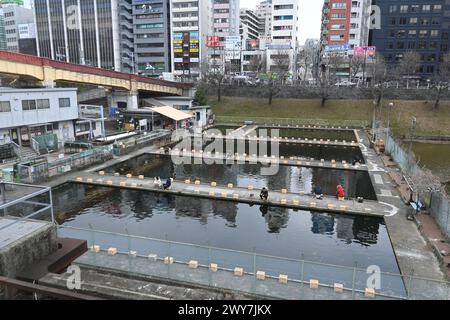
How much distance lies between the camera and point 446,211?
19094mm

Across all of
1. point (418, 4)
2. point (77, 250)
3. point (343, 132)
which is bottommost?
point (343, 132)

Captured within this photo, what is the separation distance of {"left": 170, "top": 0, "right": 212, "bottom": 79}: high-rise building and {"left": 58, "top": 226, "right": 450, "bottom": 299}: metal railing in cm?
9200

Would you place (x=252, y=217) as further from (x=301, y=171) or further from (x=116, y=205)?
(x=301, y=171)

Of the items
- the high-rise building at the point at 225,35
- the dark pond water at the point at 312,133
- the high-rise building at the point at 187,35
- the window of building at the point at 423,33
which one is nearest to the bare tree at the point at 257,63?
the high-rise building at the point at 225,35

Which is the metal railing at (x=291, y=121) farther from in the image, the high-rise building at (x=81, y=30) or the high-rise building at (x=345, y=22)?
the high-rise building at (x=81, y=30)

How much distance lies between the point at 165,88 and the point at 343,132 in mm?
32821

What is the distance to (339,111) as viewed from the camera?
224 feet

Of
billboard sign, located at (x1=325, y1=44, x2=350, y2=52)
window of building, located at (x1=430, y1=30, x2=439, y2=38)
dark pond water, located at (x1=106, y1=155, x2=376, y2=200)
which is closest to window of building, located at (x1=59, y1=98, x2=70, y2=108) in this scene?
dark pond water, located at (x1=106, y1=155, x2=376, y2=200)

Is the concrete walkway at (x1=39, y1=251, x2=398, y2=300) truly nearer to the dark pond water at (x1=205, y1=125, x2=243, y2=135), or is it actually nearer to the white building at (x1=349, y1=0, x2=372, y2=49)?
the dark pond water at (x1=205, y1=125, x2=243, y2=135)

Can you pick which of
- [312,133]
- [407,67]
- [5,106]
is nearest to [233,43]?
[407,67]

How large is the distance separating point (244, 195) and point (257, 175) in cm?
692

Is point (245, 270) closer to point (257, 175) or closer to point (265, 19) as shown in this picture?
point (257, 175)

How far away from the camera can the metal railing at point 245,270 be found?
44.2 ft

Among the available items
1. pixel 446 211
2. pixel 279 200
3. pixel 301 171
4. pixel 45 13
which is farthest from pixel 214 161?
pixel 45 13
